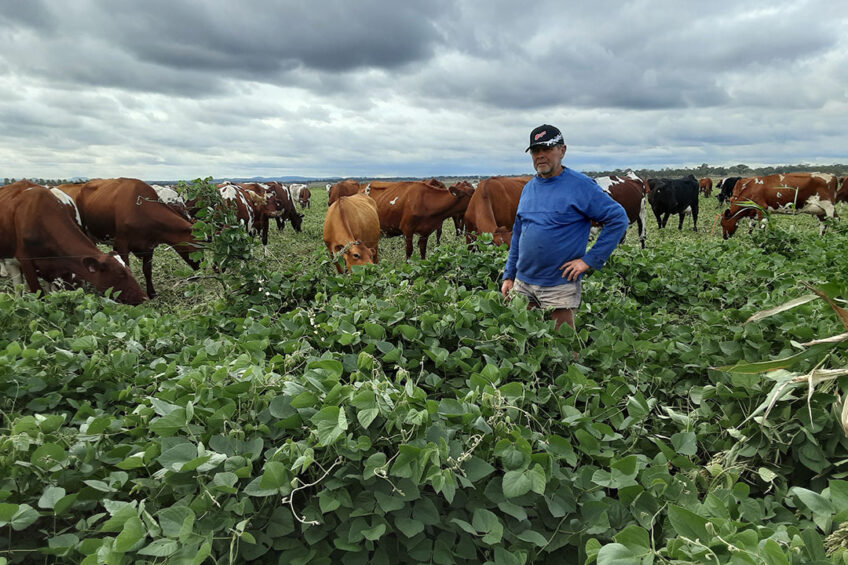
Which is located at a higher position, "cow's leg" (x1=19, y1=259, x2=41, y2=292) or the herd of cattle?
the herd of cattle

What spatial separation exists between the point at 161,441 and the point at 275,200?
19396 millimetres

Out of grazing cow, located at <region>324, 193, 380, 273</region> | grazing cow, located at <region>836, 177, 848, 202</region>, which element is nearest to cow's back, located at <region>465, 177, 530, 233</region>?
grazing cow, located at <region>324, 193, 380, 273</region>

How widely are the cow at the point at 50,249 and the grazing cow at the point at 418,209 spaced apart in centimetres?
669

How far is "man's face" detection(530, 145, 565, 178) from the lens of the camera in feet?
11.5

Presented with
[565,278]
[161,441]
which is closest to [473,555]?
[161,441]

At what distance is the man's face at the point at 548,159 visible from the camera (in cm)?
352

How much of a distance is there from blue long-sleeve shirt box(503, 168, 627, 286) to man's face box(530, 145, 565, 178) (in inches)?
2.7

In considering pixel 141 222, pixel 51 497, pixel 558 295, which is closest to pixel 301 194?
pixel 141 222

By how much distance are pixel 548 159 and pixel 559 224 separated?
52 centimetres

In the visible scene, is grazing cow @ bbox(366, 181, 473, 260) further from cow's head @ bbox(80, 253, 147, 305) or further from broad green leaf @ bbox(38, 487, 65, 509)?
broad green leaf @ bbox(38, 487, 65, 509)

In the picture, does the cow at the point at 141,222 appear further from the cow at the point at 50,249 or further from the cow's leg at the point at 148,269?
the cow at the point at 50,249

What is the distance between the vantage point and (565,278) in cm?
377

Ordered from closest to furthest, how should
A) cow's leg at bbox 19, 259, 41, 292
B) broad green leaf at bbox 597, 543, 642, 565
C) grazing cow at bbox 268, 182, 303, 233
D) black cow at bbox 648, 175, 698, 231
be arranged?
broad green leaf at bbox 597, 543, 642, 565, cow's leg at bbox 19, 259, 41, 292, black cow at bbox 648, 175, 698, 231, grazing cow at bbox 268, 182, 303, 233

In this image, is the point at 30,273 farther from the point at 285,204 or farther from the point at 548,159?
the point at 285,204
